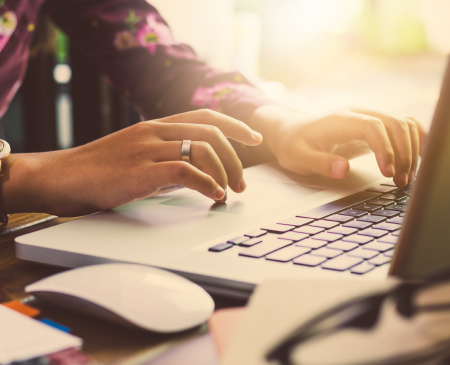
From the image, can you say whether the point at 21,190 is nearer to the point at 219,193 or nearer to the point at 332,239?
the point at 219,193

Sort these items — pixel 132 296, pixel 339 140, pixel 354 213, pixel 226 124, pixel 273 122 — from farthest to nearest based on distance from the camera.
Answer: pixel 273 122 < pixel 339 140 < pixel 226 124 < pixel 354 213 < pixel 132 296

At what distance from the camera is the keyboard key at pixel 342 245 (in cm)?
39

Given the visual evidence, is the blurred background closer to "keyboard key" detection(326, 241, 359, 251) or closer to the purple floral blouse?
the purple floral blouse

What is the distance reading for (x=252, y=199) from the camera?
0.59m

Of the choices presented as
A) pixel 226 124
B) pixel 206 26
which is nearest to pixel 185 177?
pixel 226 124

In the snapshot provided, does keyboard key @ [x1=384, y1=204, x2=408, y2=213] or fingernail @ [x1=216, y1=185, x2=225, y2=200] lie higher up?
fingernail @ [x1=216, y1=185, x2=225, y2=200]

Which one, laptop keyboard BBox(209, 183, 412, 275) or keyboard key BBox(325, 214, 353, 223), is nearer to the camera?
laptop keyboard BBox(209, 183, 412, 275)

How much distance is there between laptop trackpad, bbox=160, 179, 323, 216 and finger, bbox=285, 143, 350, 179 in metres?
0.04

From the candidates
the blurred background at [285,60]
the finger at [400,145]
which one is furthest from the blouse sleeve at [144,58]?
the blurred background at [285,60]

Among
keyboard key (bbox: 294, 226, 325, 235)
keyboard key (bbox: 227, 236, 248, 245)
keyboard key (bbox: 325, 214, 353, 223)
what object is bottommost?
keyboard key (bbox: 325, 214, 353, 223)

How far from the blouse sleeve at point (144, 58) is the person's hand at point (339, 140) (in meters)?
0.21

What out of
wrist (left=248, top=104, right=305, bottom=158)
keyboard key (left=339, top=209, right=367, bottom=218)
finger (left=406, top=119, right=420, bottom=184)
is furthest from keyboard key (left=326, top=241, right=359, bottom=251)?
wrist (left=248, top=104, right=305, bottom=158)

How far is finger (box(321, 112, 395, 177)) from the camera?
647mm

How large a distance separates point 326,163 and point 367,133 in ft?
0.23
